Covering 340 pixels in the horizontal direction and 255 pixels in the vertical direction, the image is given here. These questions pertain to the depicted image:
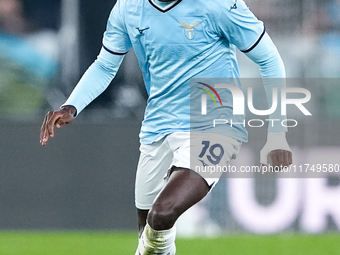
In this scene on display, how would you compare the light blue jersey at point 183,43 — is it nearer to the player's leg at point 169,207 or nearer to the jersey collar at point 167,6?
the jersey collar at point 167,6

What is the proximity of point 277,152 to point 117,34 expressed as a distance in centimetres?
117

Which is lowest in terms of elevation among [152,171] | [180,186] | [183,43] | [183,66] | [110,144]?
[110,144]

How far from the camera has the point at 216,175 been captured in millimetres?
3037

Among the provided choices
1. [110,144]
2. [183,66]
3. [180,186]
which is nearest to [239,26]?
[183,66]

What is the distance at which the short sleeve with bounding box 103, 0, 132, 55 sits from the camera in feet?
11.6

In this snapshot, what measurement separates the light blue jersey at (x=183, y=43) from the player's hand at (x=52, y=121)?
0.15 meters

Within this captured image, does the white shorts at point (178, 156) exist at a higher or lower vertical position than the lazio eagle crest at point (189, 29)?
lower

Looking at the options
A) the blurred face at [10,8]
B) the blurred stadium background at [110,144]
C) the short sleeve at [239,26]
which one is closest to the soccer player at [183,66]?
the short sleeve at [239,26]

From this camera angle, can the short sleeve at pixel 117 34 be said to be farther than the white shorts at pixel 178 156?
Yes

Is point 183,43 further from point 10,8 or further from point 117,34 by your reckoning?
point 10,8

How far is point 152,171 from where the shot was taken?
3.48 meters

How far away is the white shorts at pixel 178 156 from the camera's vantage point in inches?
121

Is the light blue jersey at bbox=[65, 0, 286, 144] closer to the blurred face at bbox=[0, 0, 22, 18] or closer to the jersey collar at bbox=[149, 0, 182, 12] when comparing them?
the jersey collar at bbox=[149, 0, 182, 12]

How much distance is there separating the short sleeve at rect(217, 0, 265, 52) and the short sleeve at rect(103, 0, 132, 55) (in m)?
0.63
